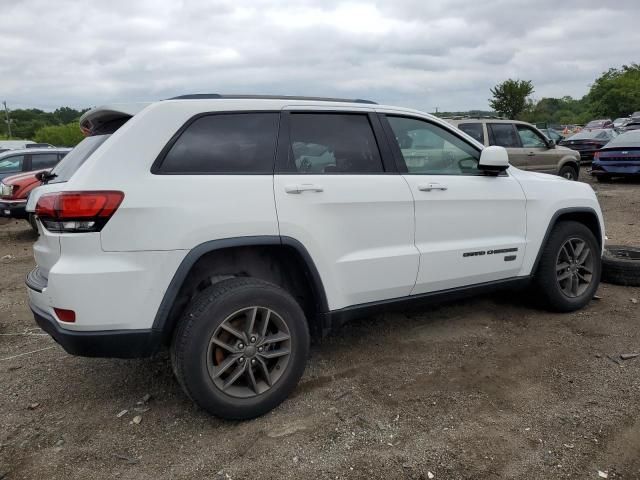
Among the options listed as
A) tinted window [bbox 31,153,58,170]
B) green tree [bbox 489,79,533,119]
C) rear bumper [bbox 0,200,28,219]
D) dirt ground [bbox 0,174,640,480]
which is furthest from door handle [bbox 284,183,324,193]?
green tree [bbox 489,79,533,119]

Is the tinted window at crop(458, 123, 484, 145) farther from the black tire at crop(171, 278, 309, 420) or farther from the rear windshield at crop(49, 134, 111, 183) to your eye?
the rear windshield at crop(49, 134, 111, 183)

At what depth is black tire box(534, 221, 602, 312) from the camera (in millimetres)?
4445

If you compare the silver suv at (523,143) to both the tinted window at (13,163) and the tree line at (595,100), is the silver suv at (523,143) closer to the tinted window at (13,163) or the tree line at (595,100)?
the tinted window at (13,163)

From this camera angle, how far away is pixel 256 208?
301 cm

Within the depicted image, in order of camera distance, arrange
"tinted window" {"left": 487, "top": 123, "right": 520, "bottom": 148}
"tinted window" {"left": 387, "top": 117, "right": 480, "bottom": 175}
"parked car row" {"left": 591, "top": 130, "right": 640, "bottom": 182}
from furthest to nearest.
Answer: "parked car row" {"left": 591, "top": 130, "right": 640, "bottom": 182}, "tinted window" {"left": 487, "top": 123, "right": 520, "bottom": 148}, "tinted window" {"left": 387, "top": 117, "right": 480, "bottom": 175}

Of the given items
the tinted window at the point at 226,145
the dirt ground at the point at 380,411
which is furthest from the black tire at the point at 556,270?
the tinted window at the point at 226,145

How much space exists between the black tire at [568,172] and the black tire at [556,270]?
8.61 metres

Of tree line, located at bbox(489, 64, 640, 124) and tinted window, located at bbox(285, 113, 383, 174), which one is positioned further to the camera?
tree line, located at bbox(489, 64, 640, 124)

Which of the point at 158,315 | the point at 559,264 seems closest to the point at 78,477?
the point at 158,315

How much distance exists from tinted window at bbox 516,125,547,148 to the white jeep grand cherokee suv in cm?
840

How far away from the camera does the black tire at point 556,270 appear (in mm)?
4445

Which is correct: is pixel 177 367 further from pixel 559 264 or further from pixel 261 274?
pixel 559 264

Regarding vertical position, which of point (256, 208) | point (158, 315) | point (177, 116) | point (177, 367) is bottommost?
point (177, 367)

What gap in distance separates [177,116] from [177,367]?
137cm
